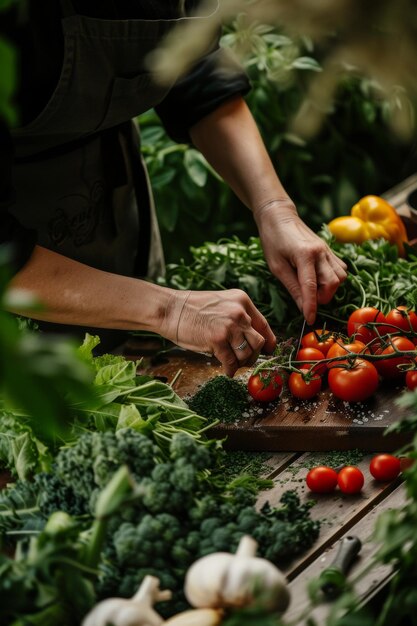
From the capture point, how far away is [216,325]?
1.84 metres

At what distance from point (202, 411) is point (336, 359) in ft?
1.06

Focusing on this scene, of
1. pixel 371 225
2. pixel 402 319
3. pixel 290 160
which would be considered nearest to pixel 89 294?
pixel 402 319

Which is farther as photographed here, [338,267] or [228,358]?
[338,267]

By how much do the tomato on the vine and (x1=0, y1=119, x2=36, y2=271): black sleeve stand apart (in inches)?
28.9

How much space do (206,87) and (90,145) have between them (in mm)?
383

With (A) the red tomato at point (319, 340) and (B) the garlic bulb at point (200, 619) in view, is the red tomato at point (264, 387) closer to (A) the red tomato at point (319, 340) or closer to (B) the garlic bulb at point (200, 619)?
(A) the red tomato at point (319, 340)

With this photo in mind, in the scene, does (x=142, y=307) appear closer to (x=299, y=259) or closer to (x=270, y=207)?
(x=299, y=259)

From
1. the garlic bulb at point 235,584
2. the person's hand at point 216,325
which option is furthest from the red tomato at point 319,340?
the garlic bulb at point 235,584

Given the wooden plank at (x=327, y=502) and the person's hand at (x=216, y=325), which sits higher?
the person's hand at (x=216, y=325)

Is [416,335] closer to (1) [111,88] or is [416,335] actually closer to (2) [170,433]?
(2) [170,433]

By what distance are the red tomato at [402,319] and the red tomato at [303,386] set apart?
251 millimetres

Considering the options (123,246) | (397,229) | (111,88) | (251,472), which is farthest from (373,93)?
(251,472)

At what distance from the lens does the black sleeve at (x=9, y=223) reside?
5.68 feet

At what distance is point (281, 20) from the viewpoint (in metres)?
0.76
